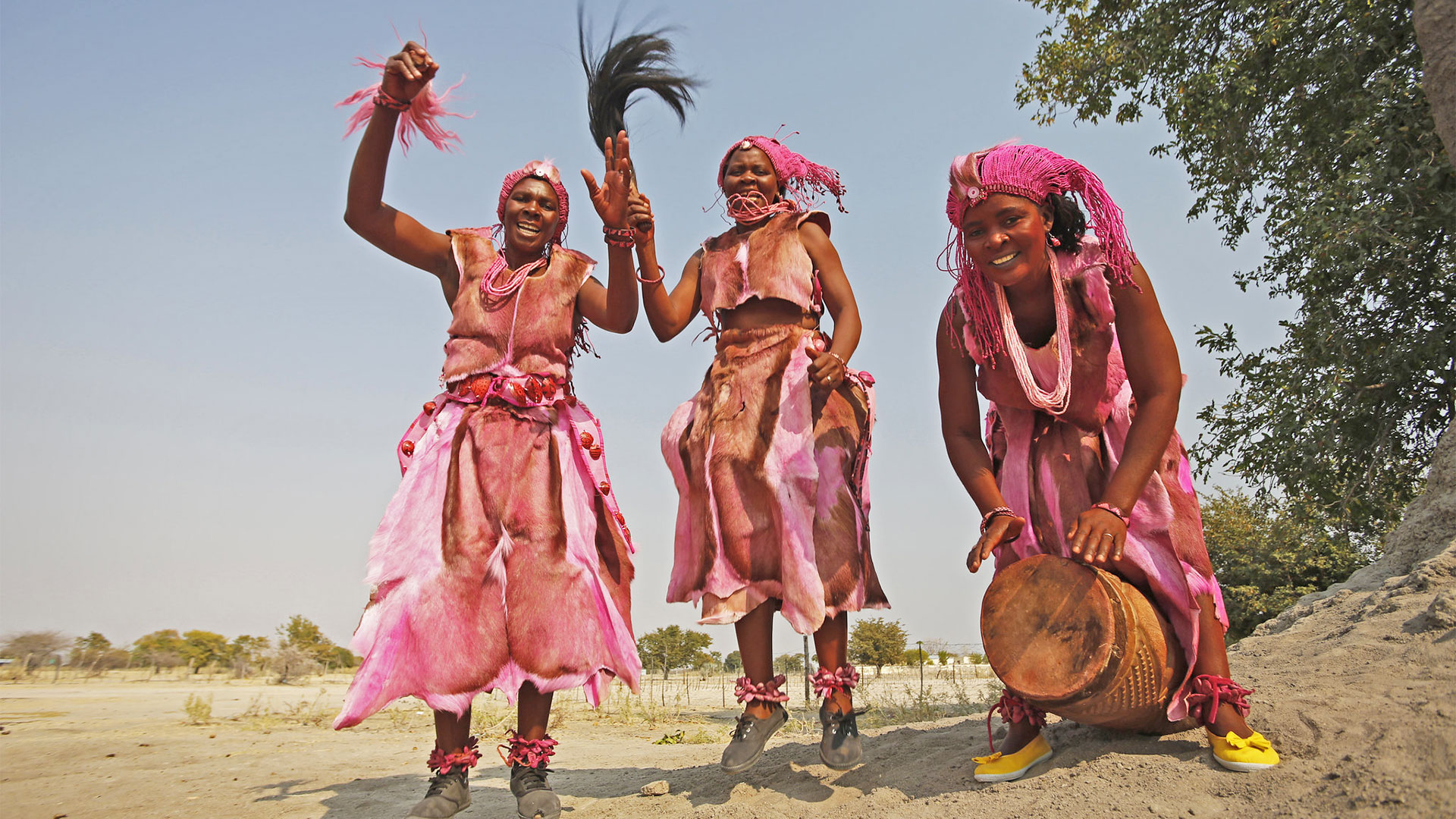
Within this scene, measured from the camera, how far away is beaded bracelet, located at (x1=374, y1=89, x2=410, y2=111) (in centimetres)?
361

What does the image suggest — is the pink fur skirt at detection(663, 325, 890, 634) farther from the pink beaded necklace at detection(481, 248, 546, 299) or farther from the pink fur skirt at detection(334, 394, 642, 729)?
the pink beaded necklace at detection(481, 248, 546, 299)

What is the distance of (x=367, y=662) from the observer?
3.28 meters

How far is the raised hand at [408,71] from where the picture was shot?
354 centimetres

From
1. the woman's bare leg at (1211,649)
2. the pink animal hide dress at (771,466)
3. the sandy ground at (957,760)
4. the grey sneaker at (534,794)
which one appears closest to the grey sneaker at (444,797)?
the grey sneaker at (534,794)

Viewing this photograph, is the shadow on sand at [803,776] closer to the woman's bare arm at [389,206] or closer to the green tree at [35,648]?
the woman's bare arm at [389,206]

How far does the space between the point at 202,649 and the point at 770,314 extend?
1685 cm

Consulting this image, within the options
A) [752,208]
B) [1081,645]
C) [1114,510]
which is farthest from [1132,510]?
[752,208]

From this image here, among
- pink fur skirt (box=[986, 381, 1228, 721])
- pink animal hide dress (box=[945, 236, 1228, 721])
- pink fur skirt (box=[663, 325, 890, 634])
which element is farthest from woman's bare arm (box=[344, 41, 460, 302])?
pink fur skirt (box=[986, 381, 1228, 721])

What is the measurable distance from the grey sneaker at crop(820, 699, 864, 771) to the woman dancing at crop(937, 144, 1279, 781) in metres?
0.49

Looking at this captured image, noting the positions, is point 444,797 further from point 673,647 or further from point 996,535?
point 673,647

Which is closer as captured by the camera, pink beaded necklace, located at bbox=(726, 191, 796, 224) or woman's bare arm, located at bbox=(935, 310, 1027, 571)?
woman's bare arm, located at bbox=(935, 310, 1027, 571)

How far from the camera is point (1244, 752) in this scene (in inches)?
106

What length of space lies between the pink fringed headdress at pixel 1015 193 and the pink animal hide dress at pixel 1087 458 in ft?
0.17

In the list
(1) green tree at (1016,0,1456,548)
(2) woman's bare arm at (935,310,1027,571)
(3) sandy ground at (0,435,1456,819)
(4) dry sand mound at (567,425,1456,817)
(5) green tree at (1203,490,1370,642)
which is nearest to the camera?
(4) dry sand mound at (567,425,1456,817)
